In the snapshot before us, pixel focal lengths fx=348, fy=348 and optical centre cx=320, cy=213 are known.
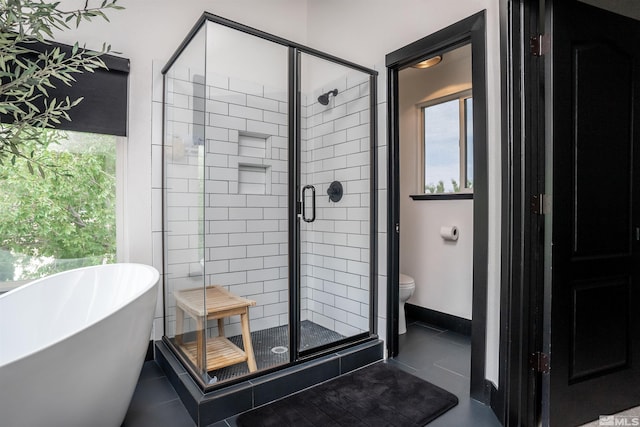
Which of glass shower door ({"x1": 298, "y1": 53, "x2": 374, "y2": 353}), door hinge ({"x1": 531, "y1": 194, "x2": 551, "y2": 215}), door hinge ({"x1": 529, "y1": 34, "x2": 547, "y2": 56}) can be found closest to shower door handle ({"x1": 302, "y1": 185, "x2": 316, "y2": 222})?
glass shower door ({"x1": 298, "y1": 53, "x2": 374, "y2": 353})

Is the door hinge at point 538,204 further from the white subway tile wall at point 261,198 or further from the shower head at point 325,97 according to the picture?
the shower head at point 325,97

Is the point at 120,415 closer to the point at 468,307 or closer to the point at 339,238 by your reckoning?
the point at 339,238

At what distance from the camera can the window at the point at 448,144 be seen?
10.2 ft

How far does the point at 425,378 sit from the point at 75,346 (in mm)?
1970

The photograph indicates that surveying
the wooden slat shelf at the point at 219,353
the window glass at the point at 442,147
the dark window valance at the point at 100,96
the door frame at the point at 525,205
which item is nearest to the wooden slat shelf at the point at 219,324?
the wooden slat shelf at the point at 219,353

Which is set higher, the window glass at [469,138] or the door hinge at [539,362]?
the window glass at [469,138]

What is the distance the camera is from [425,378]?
7.48 feet

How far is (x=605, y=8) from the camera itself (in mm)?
1794

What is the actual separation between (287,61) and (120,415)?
7.06 ft

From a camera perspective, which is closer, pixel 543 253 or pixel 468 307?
pixel 543 253

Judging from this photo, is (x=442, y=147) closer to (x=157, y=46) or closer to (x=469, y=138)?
(x=469, y=138)

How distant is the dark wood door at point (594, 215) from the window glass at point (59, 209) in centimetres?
278

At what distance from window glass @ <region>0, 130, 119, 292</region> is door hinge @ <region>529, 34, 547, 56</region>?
8.71 ft

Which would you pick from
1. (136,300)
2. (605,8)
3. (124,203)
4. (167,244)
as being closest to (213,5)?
(124,203)
